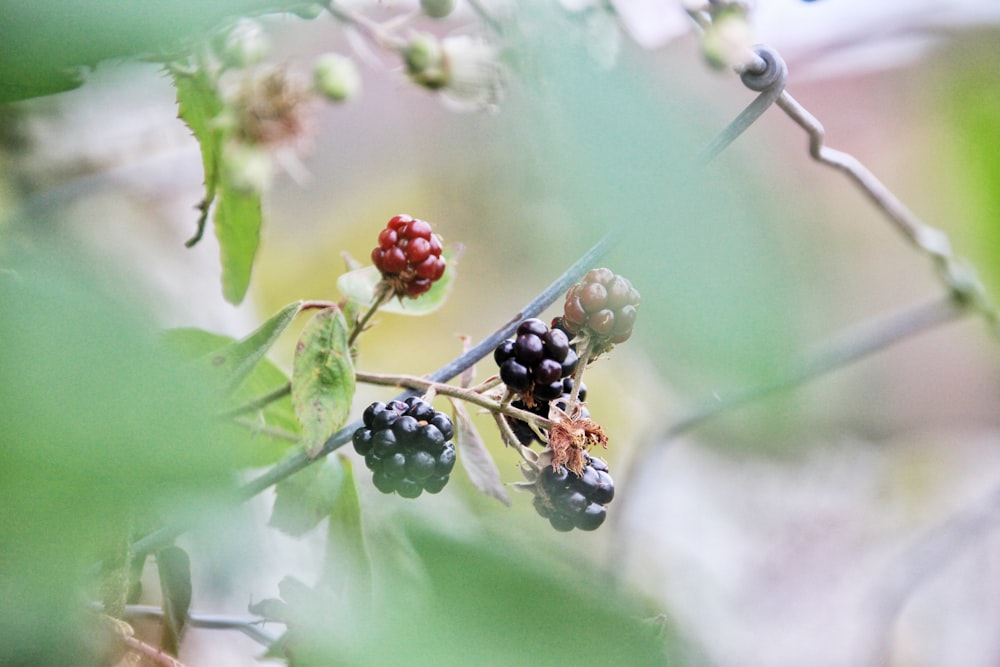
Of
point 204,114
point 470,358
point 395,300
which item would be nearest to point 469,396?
point 470,358

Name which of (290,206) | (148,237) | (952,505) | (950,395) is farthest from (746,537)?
(148,237)

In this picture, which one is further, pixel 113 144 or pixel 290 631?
pixel 113 144

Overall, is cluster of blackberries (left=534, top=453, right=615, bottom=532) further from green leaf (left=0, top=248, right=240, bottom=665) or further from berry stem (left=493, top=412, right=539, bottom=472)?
green leaf (left=0, top=248, right=240, bottom=665)

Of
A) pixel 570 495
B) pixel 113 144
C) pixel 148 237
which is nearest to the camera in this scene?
pixel 570 495

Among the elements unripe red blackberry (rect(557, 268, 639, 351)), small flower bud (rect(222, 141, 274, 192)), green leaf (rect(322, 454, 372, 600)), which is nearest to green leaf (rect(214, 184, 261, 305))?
small flower bud (rect(222, 141, 274, 192))

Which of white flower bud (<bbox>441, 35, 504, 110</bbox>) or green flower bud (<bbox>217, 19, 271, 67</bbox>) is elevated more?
white flower bud (<bbox>441, 35, 504, 110</bbox>)

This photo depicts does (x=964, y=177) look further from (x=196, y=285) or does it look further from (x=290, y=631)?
(x=196, y=285)

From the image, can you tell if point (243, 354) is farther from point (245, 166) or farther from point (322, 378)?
point (245, 166)
